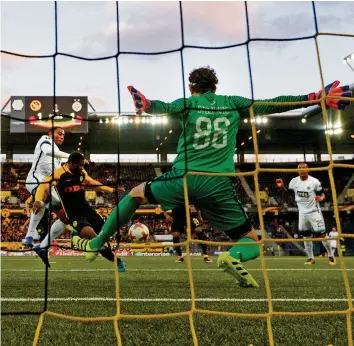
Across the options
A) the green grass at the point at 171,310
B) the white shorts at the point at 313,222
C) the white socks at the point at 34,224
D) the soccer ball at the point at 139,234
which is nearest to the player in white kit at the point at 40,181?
the white socks at the point at 34,224

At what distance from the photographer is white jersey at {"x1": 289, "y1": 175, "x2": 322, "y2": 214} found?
349 inches

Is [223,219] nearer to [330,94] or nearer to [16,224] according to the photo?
[330,94]

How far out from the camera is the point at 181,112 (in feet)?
11.3

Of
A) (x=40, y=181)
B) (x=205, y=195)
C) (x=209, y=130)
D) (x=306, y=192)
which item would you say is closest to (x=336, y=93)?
(x=209, y=130)

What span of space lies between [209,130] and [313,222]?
5.90m

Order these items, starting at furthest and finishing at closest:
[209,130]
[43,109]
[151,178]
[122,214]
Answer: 1. [151,178]
2. [43,109]
3. [122,214]
4. [209,130]

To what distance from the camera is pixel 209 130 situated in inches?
138

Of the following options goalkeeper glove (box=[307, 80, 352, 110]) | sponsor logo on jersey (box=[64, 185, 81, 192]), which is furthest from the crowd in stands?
goalkeeper glove (box=[307, 80, 352, 110])

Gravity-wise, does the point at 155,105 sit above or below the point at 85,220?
above

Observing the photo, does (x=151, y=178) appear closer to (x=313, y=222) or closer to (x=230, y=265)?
(x=313, y=222)

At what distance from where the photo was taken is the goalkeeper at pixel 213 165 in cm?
345

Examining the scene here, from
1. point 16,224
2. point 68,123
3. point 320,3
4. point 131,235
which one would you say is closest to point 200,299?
point 320,3

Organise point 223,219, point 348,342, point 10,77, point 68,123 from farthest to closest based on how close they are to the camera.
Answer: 1. point 68,123
2. point 10,77
3. point 223,219
4. point 348,342

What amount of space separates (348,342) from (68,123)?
20.3 meters
